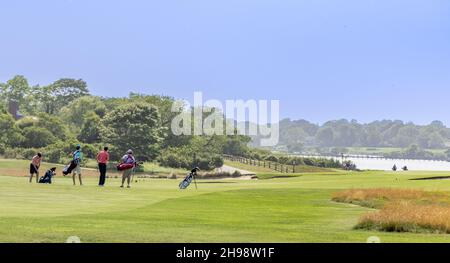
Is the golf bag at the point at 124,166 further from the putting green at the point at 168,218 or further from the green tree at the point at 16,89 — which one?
the green tree at the point at 16,89

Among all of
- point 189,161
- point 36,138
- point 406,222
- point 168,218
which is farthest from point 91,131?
point 406,222

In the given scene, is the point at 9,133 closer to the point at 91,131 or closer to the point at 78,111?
the point at 91,131

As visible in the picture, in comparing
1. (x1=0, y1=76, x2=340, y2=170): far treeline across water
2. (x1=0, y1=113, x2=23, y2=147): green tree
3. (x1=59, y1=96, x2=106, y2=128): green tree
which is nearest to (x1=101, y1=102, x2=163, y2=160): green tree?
(x1=0, y1=76, x2=340, y2=170): far treeline across water

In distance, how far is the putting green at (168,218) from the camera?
53.3ft

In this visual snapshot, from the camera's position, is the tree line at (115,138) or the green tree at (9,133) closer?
the tree line at (115,138)

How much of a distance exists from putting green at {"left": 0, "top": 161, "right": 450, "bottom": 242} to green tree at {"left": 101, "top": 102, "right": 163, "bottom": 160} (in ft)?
246

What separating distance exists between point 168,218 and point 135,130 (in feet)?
287

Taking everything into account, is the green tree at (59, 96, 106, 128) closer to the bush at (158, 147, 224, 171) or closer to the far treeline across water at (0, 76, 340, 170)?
the far treeline across water at (0, 76, 340, 170)

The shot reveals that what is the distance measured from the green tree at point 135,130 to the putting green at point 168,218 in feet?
246

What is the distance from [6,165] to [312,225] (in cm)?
7060

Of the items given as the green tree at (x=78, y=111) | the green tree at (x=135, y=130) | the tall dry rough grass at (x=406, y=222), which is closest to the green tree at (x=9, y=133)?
the green tree at (x=135, y=130)

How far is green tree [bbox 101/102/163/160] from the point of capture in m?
108
